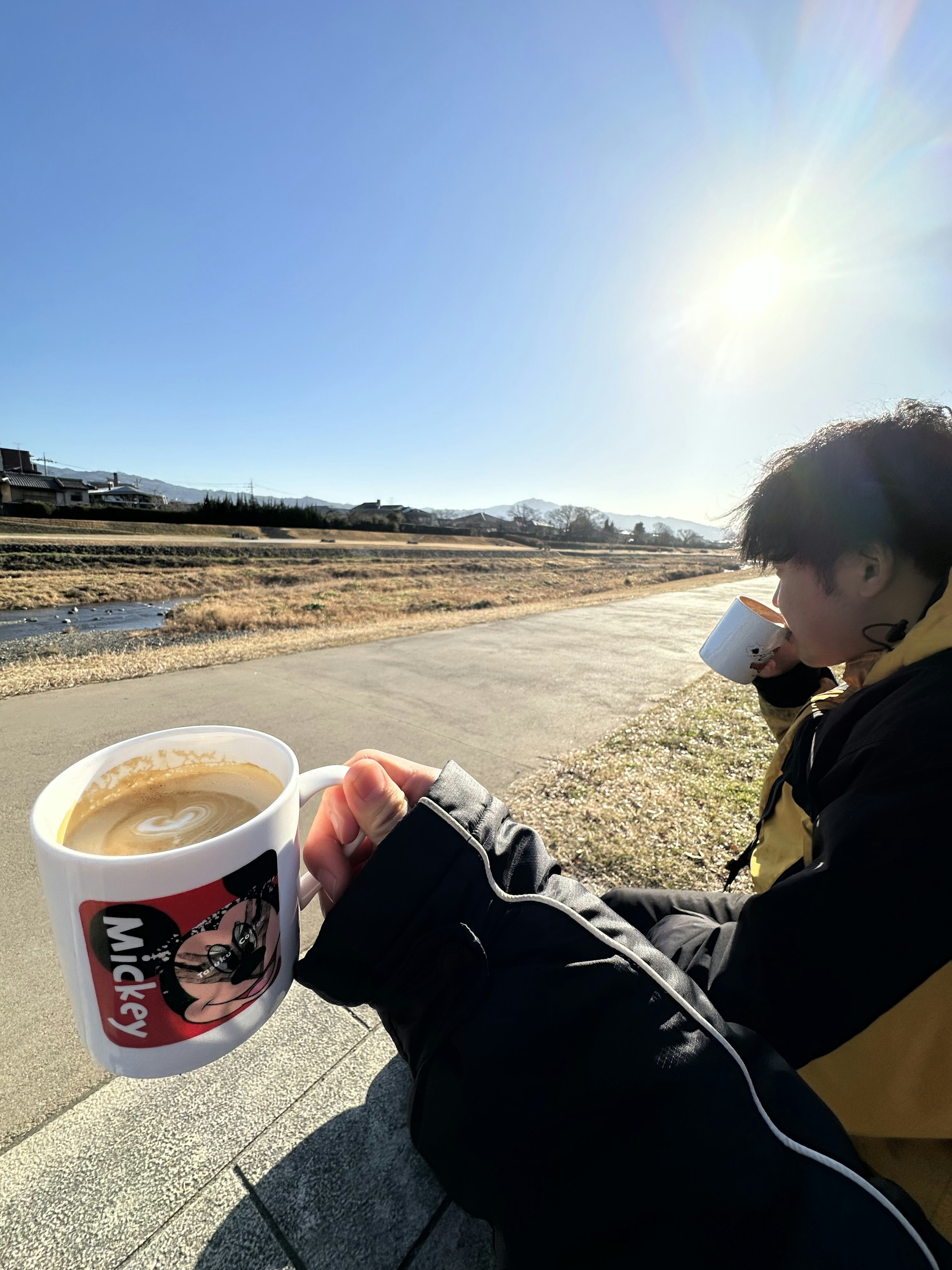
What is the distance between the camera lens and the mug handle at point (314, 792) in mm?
781

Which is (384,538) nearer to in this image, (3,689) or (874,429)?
(3,689)

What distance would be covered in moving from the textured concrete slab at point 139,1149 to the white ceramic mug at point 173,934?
2.92ft

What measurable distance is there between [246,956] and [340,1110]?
107 cm

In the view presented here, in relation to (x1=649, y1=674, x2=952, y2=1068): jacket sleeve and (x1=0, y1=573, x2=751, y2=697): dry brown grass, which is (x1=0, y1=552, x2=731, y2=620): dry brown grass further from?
(x1=649, y1=674, x2=952, y2=1068): jacket sleeve

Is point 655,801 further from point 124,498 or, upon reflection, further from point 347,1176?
point 124,498

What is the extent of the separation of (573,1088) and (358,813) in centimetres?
45

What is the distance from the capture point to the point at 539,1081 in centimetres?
69

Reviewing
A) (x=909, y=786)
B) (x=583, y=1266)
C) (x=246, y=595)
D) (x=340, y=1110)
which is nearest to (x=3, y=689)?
(x=340, y=1110)

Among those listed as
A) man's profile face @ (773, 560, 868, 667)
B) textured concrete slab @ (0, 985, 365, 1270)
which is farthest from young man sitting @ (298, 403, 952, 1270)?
textured concrete slab @ (0, 985, 365, 1270)

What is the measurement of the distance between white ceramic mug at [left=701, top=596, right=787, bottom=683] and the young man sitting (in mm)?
1061

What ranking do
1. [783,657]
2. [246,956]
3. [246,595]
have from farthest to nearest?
[246,595], [783,657], [246,956]

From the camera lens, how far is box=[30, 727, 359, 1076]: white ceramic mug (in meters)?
0.57

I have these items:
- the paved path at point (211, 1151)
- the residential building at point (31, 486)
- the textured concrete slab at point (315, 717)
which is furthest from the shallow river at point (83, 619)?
the residential building at point (31, 486)

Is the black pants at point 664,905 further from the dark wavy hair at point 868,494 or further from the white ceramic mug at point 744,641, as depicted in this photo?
the dark wavy hair at point 868,494
